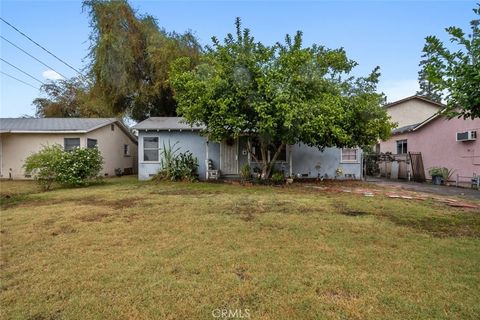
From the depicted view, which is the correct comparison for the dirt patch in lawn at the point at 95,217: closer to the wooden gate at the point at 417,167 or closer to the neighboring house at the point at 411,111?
the wooden gate at the point at 417,167

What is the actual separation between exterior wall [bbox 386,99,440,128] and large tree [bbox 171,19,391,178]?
12.8 metres

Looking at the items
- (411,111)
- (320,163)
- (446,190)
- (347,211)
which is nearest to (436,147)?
(446,190)

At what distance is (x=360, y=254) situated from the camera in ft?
12.9

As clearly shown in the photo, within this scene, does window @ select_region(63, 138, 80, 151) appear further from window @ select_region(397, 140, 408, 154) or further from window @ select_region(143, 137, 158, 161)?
window @ select_region(397, 140, 408, 154)

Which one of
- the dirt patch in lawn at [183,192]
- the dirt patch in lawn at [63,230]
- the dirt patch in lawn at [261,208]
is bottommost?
the dirt patch in lawn at [63,230]

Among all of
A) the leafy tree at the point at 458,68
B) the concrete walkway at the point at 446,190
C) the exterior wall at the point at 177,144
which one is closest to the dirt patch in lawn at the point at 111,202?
the exterior wall at the point at 177,144

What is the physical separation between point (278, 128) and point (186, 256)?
7632mm

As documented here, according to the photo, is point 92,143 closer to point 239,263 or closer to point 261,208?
point 261,208

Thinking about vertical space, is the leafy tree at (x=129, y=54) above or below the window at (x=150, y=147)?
above

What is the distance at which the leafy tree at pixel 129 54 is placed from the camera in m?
18.1

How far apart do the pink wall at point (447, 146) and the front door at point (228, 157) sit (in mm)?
9946

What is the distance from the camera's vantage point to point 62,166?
1088 cm

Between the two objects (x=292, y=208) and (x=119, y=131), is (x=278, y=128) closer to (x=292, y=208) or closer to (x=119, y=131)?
(x=292, y=208)

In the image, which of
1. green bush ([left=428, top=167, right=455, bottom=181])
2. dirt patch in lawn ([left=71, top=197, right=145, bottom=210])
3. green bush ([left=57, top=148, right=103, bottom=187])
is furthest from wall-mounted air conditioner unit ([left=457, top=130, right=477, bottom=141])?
green bush ([left=57, top=148, right=103, bottom=187])
